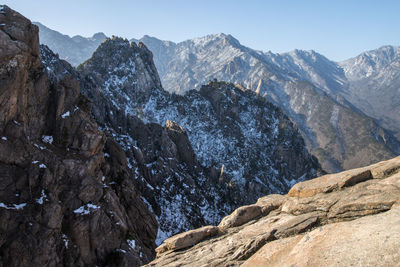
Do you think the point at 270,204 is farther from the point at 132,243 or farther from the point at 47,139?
the point at 47,139

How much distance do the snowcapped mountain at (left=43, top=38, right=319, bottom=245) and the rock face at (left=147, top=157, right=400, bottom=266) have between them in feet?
185

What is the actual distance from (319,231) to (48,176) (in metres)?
38.6

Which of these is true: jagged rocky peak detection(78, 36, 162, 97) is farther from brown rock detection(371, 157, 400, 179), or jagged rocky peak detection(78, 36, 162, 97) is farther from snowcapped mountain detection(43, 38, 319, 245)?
brown rock detection(371, 157, 400, 179)

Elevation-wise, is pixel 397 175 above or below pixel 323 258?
above

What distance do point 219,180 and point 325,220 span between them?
98.7 m

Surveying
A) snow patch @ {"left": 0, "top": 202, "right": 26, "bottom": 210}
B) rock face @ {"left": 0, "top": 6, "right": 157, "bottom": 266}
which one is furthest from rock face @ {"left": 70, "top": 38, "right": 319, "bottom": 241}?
snow patch @ {"left": 0, "top": 202, "right": 26, "bottom": 210}

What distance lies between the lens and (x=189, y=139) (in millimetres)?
138875

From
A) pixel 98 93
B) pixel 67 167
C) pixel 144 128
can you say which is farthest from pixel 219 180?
pixel 67 167

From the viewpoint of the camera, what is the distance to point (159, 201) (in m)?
84.1

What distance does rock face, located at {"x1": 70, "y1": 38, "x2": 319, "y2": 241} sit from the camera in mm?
89438

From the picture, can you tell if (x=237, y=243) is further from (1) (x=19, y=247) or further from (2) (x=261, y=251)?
(1) (x=19, y=247)

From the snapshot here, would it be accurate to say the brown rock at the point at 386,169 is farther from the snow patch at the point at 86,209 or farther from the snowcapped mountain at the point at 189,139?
the snowcapped mountain at the point at 189,139

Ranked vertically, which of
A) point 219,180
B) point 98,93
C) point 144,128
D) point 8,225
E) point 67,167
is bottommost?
point 219,180

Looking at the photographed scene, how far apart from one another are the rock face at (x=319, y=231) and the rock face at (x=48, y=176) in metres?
25.8
